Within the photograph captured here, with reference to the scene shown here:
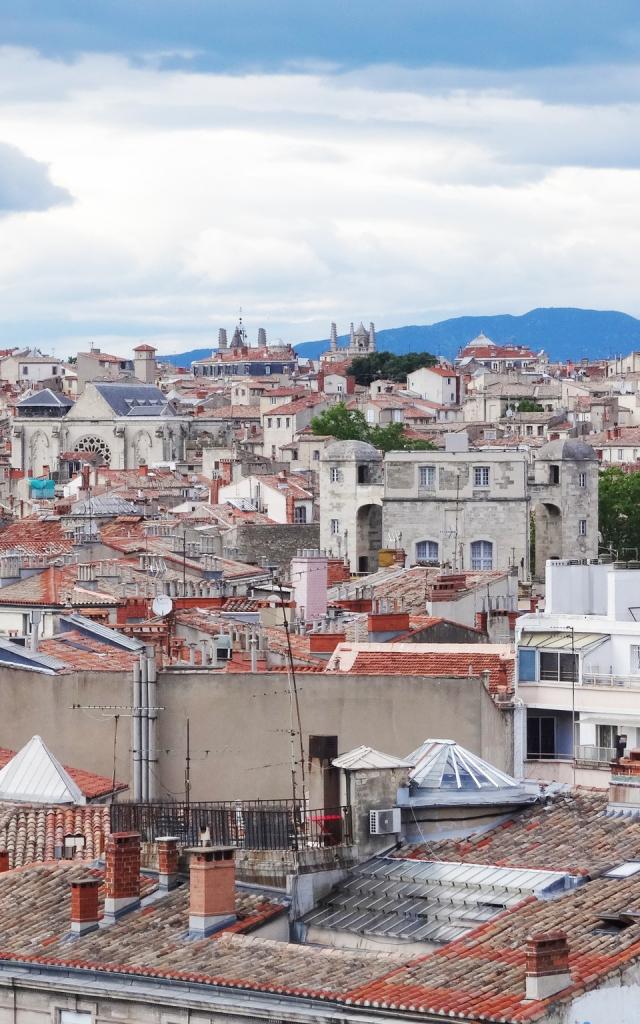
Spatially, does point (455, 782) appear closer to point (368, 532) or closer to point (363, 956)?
point (363, 956)

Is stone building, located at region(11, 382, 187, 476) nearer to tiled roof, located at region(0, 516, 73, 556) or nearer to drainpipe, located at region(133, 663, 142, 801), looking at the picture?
tiled roof, located at region(0, 516, 73, 556)

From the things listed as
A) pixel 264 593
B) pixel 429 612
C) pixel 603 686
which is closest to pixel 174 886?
pixel 603 686

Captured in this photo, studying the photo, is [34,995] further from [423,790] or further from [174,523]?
[174,523]

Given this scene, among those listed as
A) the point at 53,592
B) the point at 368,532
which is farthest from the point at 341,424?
the point at 53,592

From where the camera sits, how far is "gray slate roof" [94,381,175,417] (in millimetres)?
151875

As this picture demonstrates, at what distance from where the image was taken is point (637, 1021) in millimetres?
18766

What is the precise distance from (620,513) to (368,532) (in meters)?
23.1

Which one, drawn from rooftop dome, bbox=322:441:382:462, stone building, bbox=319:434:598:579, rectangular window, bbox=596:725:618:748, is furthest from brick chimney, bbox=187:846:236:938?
rooftop dome, bbox=322:441:382:462

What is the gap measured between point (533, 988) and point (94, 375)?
176 metres

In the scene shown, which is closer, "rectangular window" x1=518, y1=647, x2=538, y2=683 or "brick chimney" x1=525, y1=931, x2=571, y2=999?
"brick chimney" x1=525, y1=931, x2=571, y2=999

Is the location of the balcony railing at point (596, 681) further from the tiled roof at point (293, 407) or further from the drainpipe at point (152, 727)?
the tiled roof at point (293, 407)

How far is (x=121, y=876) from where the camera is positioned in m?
22.0

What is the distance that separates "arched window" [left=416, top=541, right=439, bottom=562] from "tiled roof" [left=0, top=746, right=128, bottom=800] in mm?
47813

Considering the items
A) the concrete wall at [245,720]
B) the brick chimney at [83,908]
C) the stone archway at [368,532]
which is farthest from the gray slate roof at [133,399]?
the brick chimney at [83,908]
